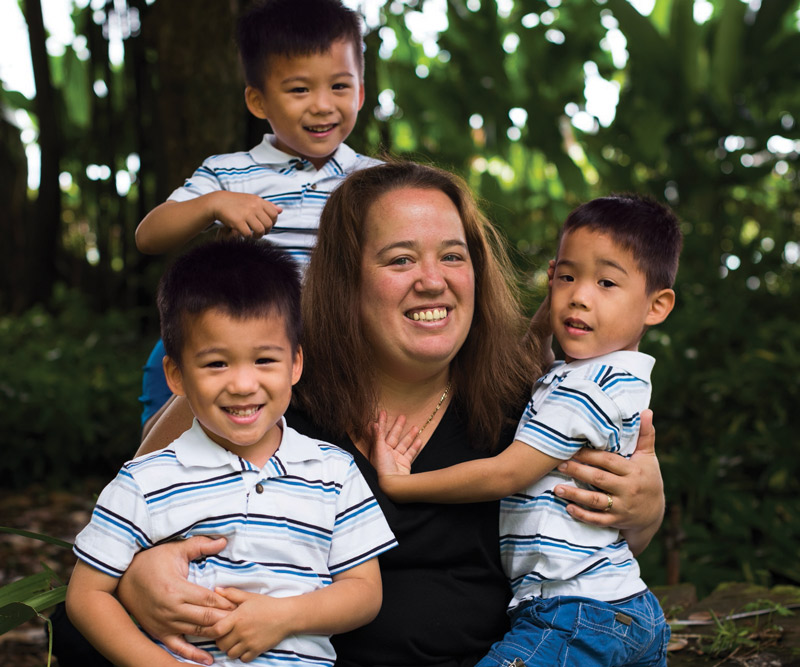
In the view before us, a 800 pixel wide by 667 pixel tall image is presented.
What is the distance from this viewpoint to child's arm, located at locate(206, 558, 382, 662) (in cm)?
167

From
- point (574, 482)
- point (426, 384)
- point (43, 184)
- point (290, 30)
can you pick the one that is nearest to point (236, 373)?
point (426, 384)

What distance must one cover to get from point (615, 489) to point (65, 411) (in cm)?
412

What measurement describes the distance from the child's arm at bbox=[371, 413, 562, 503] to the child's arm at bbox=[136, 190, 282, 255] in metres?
0.62

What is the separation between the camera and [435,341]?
2.13 m

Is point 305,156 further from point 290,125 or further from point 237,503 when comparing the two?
point 237,503

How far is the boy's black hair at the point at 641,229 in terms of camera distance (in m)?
2.08

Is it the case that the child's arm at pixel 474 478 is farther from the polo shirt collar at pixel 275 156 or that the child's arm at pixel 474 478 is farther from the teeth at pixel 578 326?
the polo shirt collar at pixel 275 156

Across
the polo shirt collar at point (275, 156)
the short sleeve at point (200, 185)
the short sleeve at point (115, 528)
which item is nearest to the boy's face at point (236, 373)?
the short sleeve at point (115, 528)

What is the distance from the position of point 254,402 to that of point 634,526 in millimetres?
952

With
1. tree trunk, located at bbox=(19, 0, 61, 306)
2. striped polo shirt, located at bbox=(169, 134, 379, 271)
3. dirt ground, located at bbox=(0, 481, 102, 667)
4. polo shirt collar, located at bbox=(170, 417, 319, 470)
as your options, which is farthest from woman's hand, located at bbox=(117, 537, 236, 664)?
tree trunk, located at bbox=(19, 0, 61, 306)

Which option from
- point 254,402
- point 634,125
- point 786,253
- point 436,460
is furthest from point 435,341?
point 634,125

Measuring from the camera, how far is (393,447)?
219cm

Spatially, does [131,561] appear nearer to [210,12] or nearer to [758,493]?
[210,12]

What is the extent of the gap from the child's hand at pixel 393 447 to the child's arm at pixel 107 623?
1.97 ft
